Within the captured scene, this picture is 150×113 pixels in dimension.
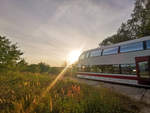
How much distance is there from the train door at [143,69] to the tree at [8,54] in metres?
12.0

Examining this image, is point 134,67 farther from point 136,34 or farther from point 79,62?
point 136,34

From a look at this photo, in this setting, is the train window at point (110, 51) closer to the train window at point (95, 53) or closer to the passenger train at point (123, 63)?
the passenger train at point (123, 63)

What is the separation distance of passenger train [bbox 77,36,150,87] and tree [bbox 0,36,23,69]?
368 inches

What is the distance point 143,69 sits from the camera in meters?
7.62

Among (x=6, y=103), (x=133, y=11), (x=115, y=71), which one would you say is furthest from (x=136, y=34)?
(x=6, y=103)

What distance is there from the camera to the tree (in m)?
9.25

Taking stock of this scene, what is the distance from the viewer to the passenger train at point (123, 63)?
299 inches

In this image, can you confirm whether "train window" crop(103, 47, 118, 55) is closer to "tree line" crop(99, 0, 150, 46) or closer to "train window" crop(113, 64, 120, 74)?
"train window" crop(113, 64, 120, 74)

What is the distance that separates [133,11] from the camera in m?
20.9

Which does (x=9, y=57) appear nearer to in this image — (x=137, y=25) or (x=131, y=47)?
(x=131, y=47)

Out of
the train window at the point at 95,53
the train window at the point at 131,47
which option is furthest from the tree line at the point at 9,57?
the train window at the point at 131,47

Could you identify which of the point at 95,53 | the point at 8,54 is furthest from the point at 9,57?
the point at 95,53

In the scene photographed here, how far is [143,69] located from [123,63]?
69.9 inches

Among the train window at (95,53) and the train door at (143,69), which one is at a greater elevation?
the train window at (95,53)
